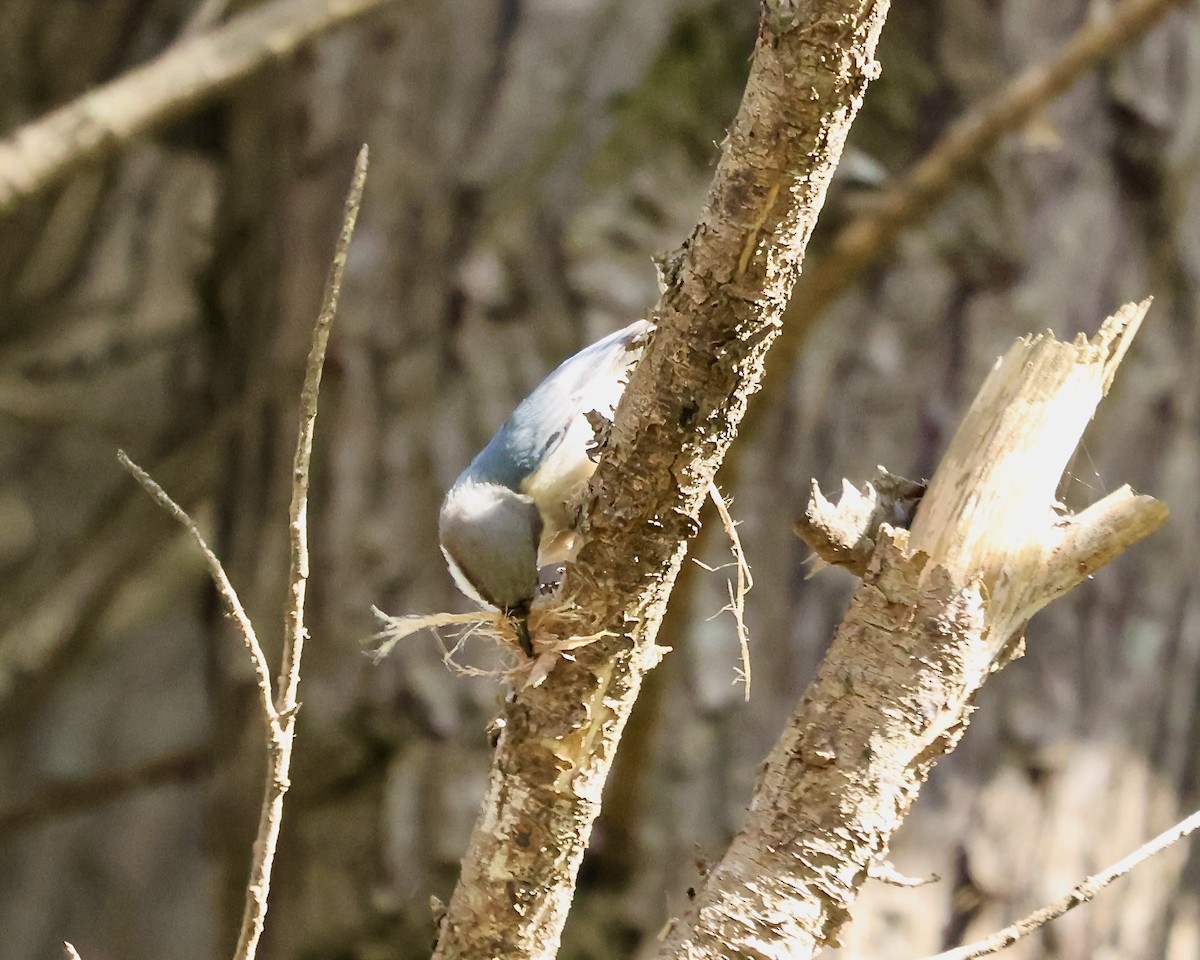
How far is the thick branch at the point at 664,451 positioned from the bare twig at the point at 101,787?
1.95 metres

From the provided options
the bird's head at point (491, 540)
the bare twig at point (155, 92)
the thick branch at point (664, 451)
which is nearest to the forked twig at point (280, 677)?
the thick branch at point (664, 451)

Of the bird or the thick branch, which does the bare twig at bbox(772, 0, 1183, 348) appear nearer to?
the bird

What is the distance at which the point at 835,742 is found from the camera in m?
0.93

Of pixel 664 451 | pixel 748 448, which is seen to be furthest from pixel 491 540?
pixel 664 451

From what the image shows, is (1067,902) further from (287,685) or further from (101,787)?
(101,787)

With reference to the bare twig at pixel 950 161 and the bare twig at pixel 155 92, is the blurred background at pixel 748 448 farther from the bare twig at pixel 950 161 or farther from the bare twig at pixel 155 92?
the bare twig at pixel 950 161

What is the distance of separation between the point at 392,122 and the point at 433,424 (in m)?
0.59

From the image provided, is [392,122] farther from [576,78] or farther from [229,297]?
[229,297]

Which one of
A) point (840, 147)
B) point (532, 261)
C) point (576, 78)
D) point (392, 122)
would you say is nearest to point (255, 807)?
point (532, 261)

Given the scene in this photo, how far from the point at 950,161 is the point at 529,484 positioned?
76 cm

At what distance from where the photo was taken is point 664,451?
0.86 metres

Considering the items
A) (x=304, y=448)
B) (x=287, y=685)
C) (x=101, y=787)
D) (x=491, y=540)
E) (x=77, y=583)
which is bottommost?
(x=287, y=685)

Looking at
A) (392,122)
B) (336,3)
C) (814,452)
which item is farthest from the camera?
(392,122)

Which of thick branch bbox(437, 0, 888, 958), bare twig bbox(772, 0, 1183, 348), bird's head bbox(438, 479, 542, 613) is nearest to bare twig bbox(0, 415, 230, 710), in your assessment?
bird's head bbox(438, 479, 542, 613)
